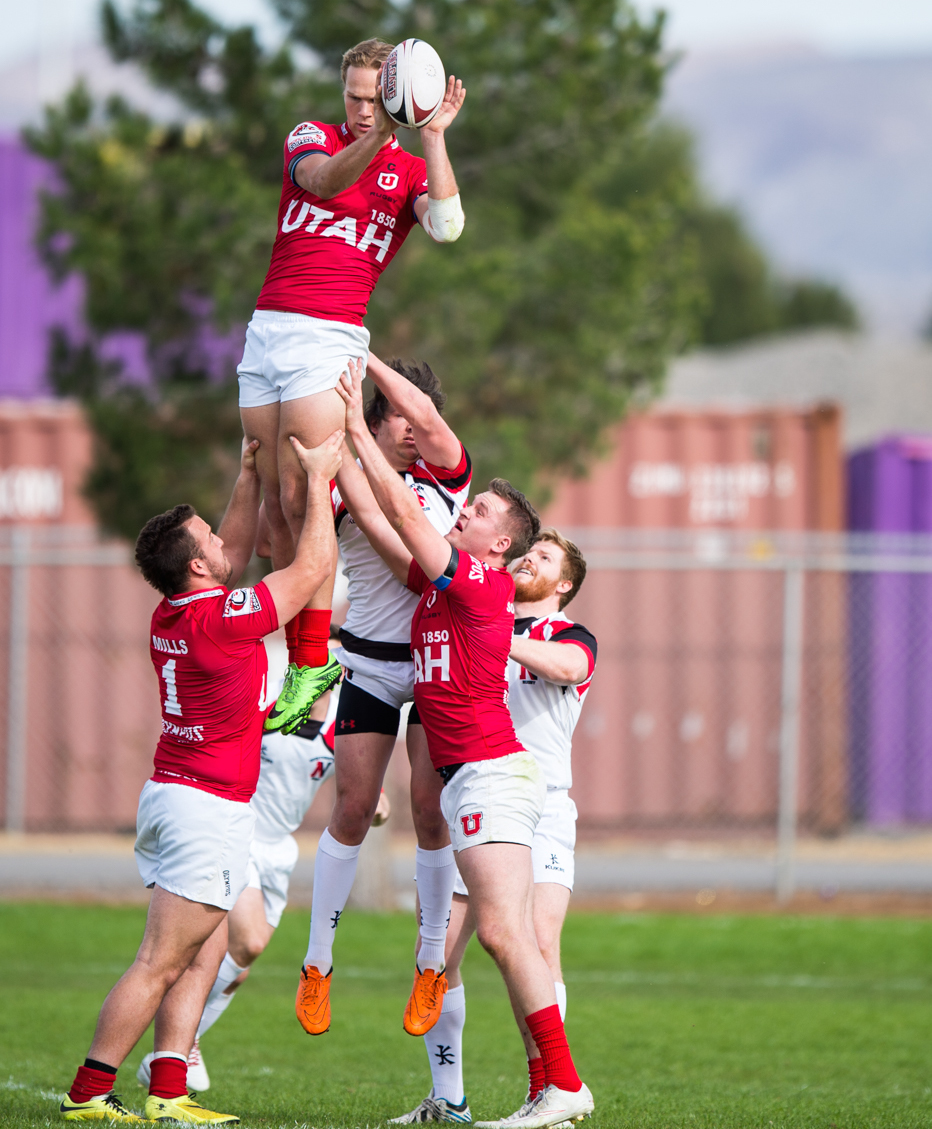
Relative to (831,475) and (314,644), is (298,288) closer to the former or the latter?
(314,644)

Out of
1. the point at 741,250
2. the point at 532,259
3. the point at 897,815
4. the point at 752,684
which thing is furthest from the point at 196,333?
the point at 741,250

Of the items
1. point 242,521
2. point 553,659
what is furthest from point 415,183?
point 553,659

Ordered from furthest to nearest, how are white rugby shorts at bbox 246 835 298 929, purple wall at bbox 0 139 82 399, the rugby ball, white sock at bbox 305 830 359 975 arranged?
purple wall at bbox 0 139 82 399
white rugby shorts at bbox 246 835 298 929
white sock at bbox 305 830 359 975
the rugby ball

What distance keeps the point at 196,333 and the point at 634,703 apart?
19.3 ft

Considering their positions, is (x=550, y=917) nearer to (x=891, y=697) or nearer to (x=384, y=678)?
(x=384, y=678)

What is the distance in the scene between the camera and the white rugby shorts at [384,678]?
5.42 metres

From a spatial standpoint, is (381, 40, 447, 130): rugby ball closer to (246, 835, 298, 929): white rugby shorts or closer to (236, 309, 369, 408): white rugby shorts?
(236, 309, 369, 408): white rugby shorts

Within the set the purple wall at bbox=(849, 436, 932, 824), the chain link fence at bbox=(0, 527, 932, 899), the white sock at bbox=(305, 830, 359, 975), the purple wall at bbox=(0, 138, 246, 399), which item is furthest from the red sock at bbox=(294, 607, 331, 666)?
the purple wall at bbox=(0, 138, 246, 399)

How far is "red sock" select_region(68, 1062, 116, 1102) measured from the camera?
4.92 meters

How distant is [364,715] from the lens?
546 cm

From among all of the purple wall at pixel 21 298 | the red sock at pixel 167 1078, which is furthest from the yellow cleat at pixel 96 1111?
the purple wall at pixel 21 298

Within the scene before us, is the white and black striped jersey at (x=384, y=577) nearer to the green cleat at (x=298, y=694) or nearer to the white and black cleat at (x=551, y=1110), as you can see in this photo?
the green cleat at (x=298, y=694)

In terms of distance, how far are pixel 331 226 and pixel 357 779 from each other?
2.12 meters

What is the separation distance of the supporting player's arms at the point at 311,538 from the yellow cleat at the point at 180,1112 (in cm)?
184
